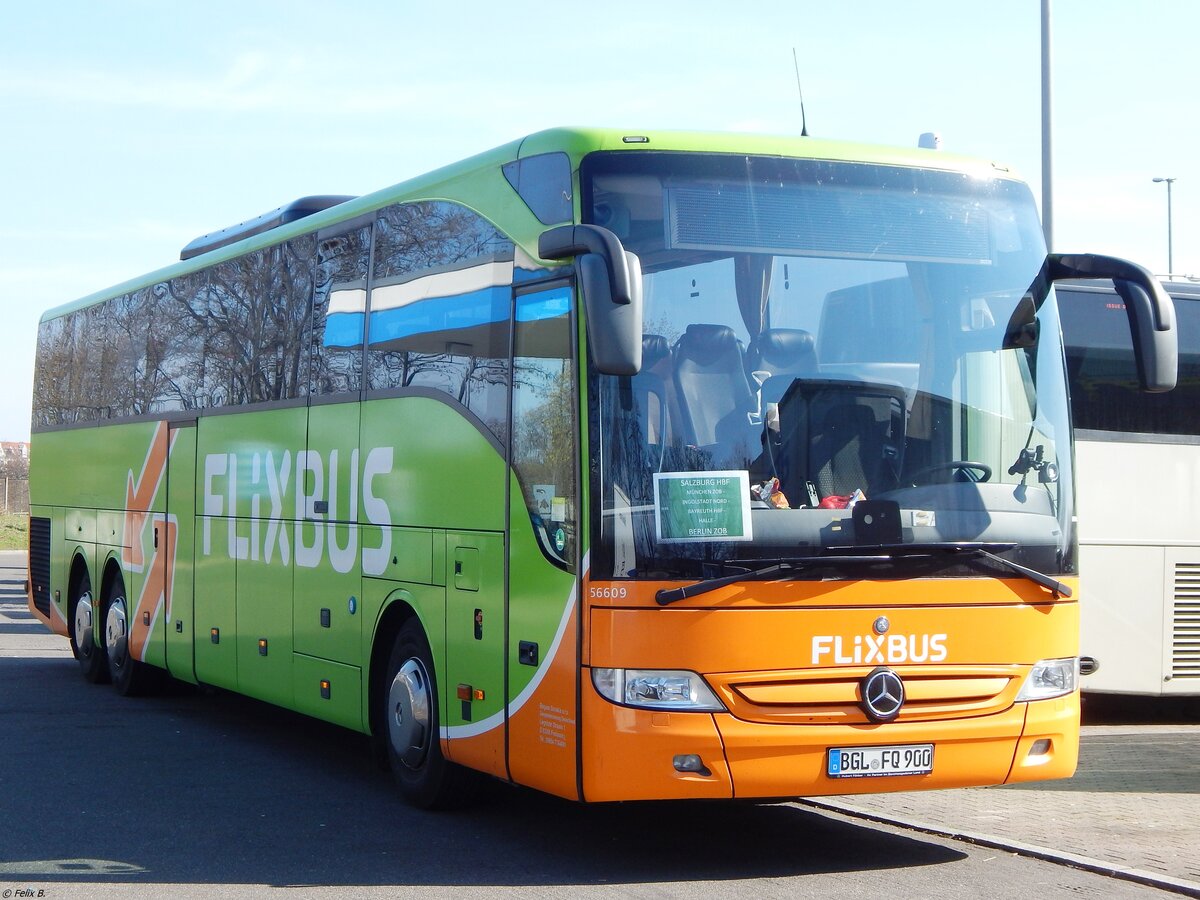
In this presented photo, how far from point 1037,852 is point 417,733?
3.38 meters

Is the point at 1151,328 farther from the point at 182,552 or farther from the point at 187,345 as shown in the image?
the point at 187,345

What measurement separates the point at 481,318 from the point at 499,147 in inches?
35.5

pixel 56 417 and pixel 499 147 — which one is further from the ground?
pixel 499 147

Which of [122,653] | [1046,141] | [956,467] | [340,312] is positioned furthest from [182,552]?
[1046,141]

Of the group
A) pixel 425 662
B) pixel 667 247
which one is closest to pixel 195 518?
pixel 425 662

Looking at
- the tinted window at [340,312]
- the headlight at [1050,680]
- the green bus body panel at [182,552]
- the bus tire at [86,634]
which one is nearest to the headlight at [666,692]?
the headlight at [1050,680]

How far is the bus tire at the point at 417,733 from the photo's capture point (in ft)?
29.8

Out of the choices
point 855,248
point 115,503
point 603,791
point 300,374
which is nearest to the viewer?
point 603,791

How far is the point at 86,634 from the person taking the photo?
1611 cm

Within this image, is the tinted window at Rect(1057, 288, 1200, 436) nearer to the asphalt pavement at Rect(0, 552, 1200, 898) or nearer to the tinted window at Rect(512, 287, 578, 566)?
the asphalt pavement at Rect(0, 552, 1200, 898)

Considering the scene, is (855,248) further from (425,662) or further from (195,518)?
(195,518)

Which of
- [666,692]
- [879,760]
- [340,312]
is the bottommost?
[879,760]

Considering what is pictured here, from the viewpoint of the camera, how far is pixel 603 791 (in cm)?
729

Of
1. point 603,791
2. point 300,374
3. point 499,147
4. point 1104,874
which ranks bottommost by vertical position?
point 1104,874
